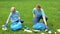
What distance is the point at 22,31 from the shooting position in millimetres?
8867

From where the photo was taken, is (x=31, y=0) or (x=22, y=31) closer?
(x=22, y=31)

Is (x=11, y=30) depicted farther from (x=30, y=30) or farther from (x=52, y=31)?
(x=52, y=31)

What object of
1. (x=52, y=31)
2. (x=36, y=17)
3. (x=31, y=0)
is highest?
(x=31, y=0)

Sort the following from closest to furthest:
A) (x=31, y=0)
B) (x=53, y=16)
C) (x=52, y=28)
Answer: (x=52, y=28) < (x=53, y=16) < (x=31, y=0)

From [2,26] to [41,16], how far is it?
1750 millimetres

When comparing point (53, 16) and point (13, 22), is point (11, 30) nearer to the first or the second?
→ point (13, 22)

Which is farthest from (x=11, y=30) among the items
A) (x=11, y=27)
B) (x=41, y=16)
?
(x=41, y=16)

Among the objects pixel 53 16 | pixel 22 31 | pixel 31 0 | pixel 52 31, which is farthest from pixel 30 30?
pixel 31 0

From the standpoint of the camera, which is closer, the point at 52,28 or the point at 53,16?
the point at 52,28

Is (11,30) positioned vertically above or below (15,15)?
below

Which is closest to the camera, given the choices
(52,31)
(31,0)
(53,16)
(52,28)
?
(52,31)

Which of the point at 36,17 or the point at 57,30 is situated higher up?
the point at 36,17

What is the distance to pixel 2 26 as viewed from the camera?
9.54 m

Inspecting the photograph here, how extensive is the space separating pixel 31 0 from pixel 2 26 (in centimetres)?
968
